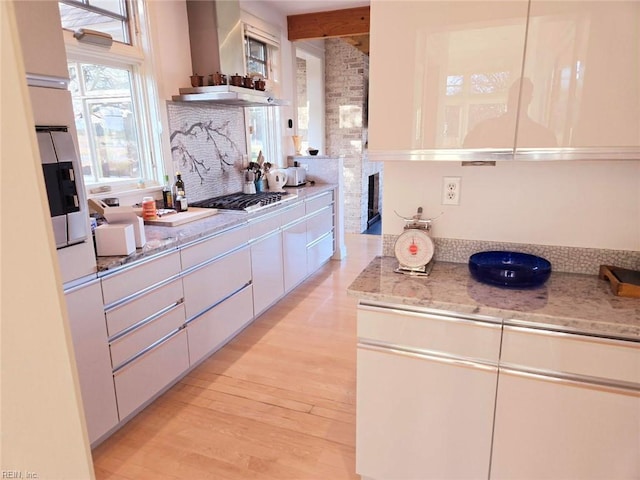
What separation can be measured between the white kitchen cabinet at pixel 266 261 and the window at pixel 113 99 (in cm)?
86

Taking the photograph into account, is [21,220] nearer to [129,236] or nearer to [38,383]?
[38,383]

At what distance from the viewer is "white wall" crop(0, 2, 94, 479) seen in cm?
45

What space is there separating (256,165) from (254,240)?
3.98 ft

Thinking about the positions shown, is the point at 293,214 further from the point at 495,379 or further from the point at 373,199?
the point at 373,199

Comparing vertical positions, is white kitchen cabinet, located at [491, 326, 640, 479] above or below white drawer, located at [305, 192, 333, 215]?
below

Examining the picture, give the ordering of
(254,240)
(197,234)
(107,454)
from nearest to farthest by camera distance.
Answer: (107,454) → (197,234) → (254,240)

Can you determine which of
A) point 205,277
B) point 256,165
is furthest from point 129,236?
point 256,165

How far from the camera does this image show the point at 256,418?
2.22 meters

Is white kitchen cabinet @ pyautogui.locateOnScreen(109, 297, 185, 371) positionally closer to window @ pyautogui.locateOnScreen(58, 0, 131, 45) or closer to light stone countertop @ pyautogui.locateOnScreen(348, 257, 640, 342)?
light stone countertop @ pyautogui.locateOnScreen(348, 257, 640, 342)

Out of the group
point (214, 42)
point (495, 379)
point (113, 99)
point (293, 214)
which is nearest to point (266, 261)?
point (293, 214)

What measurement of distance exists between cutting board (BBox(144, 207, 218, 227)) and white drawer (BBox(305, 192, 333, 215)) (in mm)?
1214

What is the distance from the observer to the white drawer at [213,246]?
2.40 metres

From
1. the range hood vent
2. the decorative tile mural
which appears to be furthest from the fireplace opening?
the range hood vent

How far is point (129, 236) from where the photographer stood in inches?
78.7
